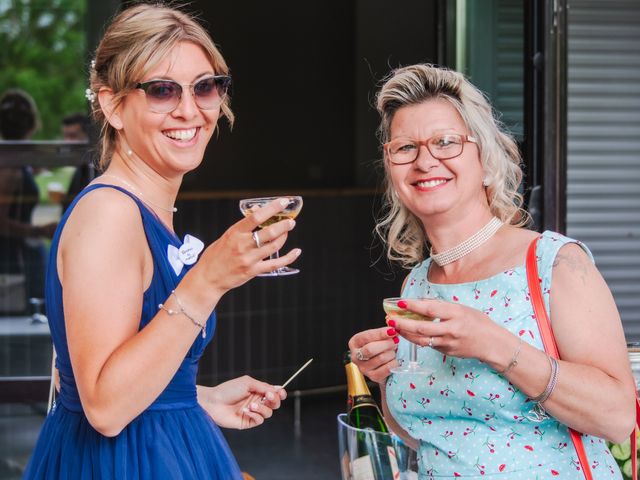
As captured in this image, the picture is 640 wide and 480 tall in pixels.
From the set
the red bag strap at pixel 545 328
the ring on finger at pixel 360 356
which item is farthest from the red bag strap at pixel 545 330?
the ring on finger at pixel 360 356

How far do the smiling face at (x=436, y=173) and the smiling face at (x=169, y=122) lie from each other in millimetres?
508

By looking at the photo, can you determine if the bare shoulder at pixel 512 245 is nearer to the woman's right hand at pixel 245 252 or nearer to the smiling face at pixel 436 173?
the smiling face at pixel 436 173

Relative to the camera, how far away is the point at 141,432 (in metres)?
1.79

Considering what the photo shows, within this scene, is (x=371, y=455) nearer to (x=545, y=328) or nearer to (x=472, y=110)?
(x=545, y=328)

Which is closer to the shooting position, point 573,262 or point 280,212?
point 280,212

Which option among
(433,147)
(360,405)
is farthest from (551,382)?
(360,405)

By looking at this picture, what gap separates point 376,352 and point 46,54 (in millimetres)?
11464

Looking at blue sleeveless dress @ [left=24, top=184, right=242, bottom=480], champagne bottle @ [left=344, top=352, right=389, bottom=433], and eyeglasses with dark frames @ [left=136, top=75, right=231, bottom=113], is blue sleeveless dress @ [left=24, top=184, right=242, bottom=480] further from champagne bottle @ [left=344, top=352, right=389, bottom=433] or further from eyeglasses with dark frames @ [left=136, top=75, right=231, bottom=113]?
champagne bottle @ [left=344, top=352, right=389, bottom=433]

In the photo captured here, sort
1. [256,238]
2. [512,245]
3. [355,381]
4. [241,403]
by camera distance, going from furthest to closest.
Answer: [355,381] → [241,403] → [512,245] → [256,238]

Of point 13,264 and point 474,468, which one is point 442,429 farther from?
point 13,264

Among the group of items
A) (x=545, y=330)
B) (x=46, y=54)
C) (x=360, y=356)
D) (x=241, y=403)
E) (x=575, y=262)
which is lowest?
(x=241, y=403)

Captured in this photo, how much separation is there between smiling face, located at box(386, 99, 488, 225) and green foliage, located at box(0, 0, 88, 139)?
1040 cm

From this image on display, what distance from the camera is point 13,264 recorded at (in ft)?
19.6

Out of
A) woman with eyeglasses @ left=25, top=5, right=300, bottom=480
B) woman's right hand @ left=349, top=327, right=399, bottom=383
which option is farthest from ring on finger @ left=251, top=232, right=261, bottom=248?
woman's right hand @ left=349, top=327, right=399, bottom=383
